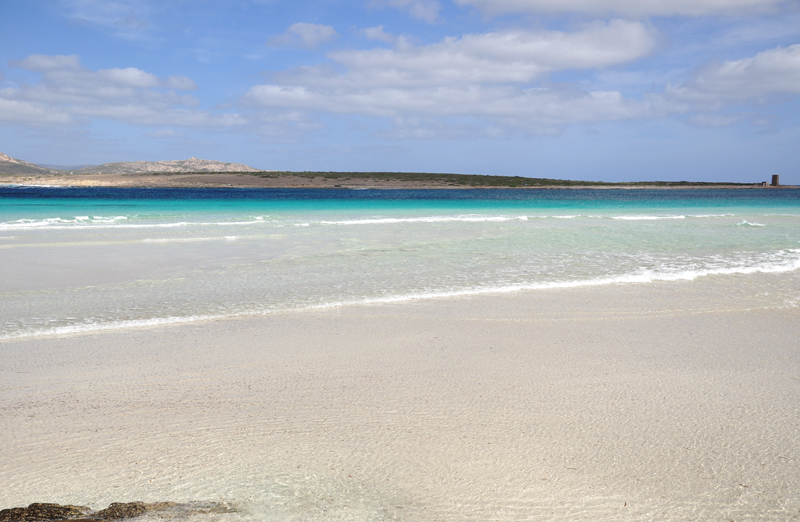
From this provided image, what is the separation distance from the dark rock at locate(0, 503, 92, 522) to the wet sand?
0.16 metres

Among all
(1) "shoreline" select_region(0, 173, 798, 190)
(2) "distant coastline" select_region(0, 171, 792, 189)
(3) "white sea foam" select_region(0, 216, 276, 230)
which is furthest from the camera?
(2) "distant coastline" select_region(0, 171, 792, 189)

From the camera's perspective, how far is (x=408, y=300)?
6984 millimetres

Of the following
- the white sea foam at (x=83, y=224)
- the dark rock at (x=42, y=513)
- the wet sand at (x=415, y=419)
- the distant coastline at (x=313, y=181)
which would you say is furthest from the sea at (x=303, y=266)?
the distant coastline at (x=313, y=181)

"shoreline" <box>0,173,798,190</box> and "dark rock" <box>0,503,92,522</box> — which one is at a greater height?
"shoreline" <box>0,173,798,190</box>

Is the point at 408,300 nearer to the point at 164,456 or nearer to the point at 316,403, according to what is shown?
the point at 316,403

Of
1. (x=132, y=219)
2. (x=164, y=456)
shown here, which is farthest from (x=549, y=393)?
(x=132, y=219)

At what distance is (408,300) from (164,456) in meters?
4.32

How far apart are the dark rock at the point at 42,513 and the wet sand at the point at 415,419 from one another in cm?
16

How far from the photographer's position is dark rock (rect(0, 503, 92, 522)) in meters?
2.20

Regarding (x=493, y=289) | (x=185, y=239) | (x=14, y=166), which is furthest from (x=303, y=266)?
(x=14, y=166)

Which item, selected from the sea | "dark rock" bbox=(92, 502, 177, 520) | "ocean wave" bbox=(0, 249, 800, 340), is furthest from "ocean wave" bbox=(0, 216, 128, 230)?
"dark rock" bbox=(92, 502, 177, 520)

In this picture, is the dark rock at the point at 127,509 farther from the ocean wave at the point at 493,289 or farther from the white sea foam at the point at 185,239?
the white sea foam at the point at 185,239

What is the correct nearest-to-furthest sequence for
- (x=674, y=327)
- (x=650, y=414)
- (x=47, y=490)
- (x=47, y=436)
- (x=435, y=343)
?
1. (x=47, y=490)
2. (x=47, y=436)
3. (x=650, y=414)
4. (x=435, y=343)
5. (x=674, y=327)

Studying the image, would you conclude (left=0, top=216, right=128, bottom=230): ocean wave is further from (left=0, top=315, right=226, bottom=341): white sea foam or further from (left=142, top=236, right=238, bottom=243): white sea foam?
(left=0, top=315, right=226, bottom=341): white sea foam
